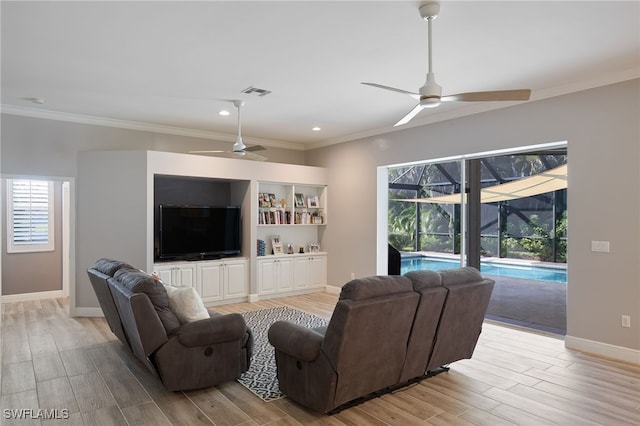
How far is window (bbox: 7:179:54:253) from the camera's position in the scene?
22.2 ft

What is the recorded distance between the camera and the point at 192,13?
2980 mm

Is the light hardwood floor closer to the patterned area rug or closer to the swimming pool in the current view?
the patterned area rug

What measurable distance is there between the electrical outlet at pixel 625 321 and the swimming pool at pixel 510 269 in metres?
1.04

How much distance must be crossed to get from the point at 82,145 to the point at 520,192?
6.28 meters

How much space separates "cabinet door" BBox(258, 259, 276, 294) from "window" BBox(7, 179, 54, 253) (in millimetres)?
3711

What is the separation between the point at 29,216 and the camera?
6.97 m

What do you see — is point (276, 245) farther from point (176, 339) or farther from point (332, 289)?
point (176, 339)

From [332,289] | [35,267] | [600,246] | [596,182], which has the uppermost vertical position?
[596,182]

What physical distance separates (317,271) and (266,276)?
1102 millimetres

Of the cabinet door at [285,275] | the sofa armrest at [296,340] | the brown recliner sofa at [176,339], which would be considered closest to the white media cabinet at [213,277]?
the cabinet door at [285,275]

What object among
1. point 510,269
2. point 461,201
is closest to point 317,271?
point 461,201

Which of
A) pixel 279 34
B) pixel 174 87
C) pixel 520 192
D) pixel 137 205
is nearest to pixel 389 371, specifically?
pixel 279 34

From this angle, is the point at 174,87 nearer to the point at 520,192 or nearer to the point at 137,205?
the point at 137,205

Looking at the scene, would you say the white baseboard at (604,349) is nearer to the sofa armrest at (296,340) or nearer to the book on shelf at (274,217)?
the sofa armrest at (296,340)
